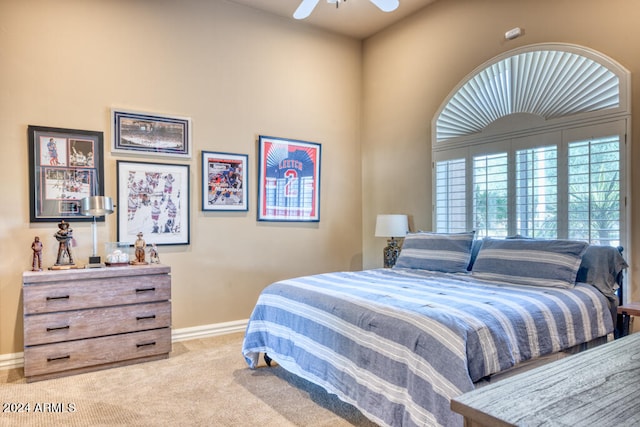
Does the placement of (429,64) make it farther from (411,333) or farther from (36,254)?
(36,254)

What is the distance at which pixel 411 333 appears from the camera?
193 cm

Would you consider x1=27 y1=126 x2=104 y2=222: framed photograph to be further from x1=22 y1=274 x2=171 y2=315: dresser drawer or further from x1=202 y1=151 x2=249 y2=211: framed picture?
x1=202 y1=151 x2=249 y2=211: framed picture

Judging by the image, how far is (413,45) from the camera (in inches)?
179

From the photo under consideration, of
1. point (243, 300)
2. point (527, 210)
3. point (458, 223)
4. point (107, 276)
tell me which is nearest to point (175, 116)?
point (107, 276)

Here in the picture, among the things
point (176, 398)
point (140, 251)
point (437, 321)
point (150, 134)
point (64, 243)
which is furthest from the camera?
point (150, 134)

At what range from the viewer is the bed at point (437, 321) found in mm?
1831

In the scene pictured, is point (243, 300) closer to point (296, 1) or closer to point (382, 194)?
point (382, 194)

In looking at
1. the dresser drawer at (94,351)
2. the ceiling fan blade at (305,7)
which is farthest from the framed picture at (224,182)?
the ceiling fan blade at (305,7)

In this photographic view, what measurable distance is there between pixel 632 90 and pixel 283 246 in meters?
3.33

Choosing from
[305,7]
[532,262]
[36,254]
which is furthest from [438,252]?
[36,254]

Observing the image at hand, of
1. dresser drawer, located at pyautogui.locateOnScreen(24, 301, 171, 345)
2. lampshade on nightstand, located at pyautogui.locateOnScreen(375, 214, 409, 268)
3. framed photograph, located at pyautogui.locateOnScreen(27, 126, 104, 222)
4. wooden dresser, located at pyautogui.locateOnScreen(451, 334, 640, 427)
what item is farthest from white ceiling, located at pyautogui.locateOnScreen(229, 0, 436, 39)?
wooden dresser, located at pyautogui.locateOnScreen(451, 334, 640, 427)

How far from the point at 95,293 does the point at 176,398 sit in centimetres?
107

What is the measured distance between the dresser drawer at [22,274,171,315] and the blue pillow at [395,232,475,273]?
6.84 ft

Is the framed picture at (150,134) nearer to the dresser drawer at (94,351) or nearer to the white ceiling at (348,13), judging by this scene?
the white ceiling at (348,13)
